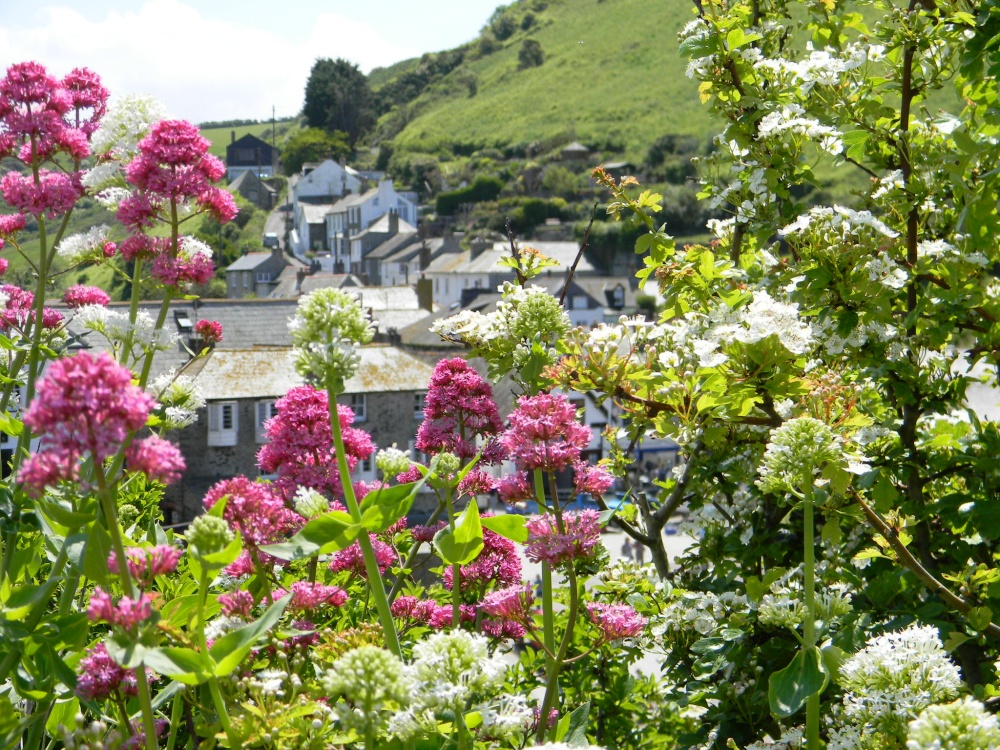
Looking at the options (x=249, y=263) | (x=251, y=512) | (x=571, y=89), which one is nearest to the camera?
(x=251, y=512)

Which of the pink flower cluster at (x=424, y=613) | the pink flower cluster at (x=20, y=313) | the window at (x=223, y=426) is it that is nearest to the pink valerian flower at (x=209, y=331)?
the pink flower cluster at (x=20, y=313)

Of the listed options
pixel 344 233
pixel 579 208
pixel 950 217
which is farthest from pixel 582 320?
pixel 950 217

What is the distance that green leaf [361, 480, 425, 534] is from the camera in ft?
6.08

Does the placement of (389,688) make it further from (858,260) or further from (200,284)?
(858,260)

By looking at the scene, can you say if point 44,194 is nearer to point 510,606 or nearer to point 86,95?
point 86,95

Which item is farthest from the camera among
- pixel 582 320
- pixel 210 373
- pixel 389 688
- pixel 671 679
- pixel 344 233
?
pixel 344 233

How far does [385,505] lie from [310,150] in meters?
151

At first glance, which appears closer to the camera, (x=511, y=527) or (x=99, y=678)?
(x=99, y=678)

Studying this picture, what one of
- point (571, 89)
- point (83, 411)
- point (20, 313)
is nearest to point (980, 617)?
point (83, 411)

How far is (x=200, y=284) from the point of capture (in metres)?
2.88

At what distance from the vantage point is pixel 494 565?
3.12 m

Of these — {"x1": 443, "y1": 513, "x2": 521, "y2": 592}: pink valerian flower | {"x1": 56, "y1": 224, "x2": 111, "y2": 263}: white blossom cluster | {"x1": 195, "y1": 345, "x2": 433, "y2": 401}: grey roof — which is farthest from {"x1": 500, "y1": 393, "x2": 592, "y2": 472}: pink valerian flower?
{"x1": 195, "y1": 345, "x2": 433, "y2": 401}: grey roof

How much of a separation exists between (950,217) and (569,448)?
2.32m

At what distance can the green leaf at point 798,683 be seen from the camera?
76.8 inches
